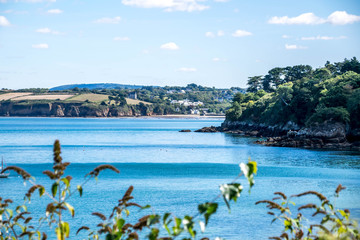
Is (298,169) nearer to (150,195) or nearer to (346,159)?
(346,159)

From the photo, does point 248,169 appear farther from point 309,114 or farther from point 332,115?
point 309,114

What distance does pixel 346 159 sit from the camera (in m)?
53.7

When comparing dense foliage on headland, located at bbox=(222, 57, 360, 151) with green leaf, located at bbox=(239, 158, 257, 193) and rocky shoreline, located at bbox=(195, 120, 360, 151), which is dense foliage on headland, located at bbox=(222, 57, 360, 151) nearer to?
rocky shoreline, located at bbox=(195, 120, 360, 151)

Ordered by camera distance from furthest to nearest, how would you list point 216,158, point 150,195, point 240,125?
1. point 240,125
2. point 216,158
3. point 150,195

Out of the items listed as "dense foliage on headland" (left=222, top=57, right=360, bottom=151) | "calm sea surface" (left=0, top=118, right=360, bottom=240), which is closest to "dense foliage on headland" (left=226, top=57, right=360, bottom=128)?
"dense foliage on headland" (left=222, top=57, right=360, bottom=151)

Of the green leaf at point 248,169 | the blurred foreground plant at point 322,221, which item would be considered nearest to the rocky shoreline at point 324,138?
the blurred foreground plant at point 322,221

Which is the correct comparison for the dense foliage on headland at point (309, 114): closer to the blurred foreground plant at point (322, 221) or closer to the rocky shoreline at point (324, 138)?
the rocky shoreline at point (324, 138)

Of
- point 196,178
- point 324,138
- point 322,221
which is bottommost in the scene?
point 196,178

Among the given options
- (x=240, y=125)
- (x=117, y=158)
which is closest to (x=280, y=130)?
(x=240, y=125)

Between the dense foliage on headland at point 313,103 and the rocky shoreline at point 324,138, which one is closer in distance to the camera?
the rocky shoreline at point 324,138

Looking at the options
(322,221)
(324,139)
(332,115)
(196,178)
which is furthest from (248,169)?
(332,115)

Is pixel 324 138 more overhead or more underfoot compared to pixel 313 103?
more underfoot

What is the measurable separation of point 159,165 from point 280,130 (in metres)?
42.6

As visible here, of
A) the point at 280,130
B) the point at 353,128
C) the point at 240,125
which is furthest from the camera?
the point at 240,125
